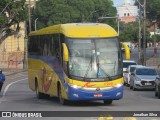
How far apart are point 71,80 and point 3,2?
43.8 metres

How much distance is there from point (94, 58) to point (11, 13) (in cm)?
4378

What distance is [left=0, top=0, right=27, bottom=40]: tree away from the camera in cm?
6406

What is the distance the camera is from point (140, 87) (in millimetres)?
34969

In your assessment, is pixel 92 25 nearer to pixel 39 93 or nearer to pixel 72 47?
pixel 72 47

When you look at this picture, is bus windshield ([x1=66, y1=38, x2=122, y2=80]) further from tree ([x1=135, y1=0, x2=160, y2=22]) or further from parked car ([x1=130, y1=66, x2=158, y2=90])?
tree ([x1=135, y1=0, x2=160, y2=22])

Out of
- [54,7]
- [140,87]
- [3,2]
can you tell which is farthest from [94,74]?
[54,7]

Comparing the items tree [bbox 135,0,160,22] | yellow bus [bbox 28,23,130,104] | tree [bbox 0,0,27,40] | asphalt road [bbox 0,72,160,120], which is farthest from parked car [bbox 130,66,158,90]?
tree [bbox 135,0,160,22]

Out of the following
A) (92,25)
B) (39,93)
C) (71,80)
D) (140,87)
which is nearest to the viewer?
(71,80)

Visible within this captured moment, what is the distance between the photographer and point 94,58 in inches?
890

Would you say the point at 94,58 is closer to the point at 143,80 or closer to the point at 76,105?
the point at 76,105

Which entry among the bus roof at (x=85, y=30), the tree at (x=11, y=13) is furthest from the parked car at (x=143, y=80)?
the tree at (x=11, y=13)

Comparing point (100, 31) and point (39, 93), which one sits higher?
point (100, 31)

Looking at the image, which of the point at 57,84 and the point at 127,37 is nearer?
the point at 57,84

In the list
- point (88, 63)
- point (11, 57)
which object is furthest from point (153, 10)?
point (88, 63)
